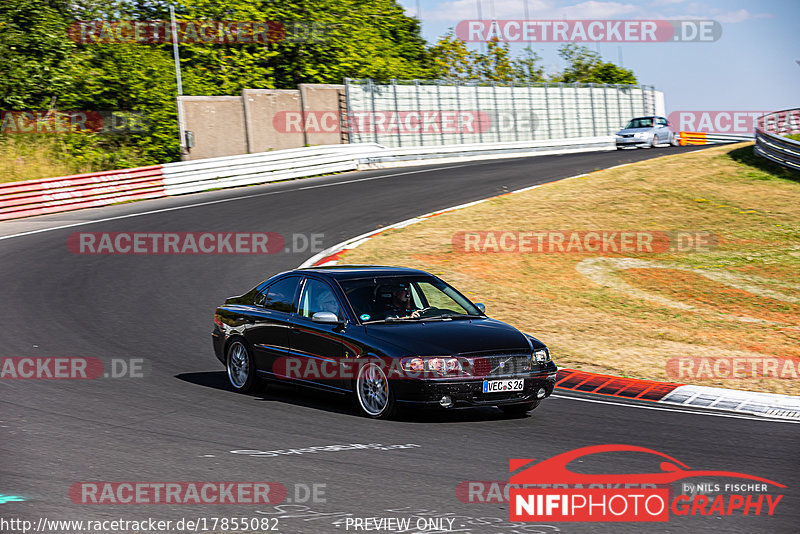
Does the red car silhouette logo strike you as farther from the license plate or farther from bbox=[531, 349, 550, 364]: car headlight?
bbox=[531, 349, 550, 364]: car headlight

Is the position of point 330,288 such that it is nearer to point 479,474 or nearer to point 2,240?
point 479,474

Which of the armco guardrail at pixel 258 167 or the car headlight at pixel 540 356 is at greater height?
the armco guardrail at pixel 258 167

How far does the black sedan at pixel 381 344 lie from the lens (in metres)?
8.51

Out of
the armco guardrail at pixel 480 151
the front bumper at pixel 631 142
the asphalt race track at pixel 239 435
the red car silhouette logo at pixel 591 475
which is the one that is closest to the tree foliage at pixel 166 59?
the armco guardrail at pixel 480 151

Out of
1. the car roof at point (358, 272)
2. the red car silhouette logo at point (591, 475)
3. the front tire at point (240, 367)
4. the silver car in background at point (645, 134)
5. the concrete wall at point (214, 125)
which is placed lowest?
the red car silhouette logo at point (591, 475)

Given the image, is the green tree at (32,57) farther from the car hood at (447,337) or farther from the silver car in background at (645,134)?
the car hood at (447,337)

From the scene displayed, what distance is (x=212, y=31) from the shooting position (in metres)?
42.5

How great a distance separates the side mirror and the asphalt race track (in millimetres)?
899

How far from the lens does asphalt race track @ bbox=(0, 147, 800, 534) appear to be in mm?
5945

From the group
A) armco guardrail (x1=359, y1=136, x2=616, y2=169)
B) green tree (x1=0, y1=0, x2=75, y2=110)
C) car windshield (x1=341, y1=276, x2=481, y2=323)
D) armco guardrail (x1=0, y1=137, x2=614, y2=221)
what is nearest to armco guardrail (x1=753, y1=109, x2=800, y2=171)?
armco guardrail (x1=359, y1=136, x2=616, y2=169)

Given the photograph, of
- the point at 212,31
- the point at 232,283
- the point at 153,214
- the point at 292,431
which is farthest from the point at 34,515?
the point at 212,31

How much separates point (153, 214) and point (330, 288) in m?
15.7

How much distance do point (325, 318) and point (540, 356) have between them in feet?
7.05

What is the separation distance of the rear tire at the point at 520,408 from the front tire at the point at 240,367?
9.54 ft
